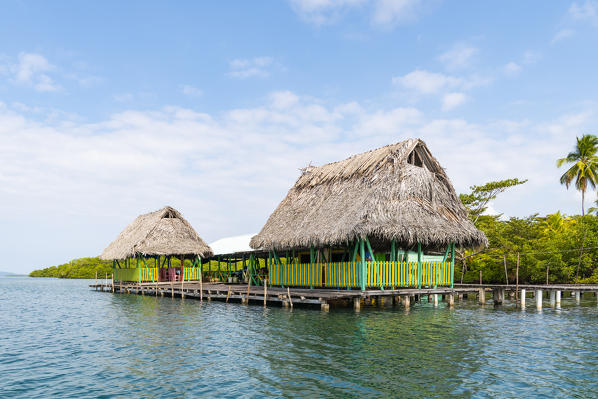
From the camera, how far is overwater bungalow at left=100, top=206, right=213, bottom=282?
3194 cm

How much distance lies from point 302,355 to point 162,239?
23.8m

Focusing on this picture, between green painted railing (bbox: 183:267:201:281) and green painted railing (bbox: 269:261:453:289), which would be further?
green painted railing (bbox: 183:267:201:281)

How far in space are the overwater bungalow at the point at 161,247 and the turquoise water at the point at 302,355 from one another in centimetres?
1327

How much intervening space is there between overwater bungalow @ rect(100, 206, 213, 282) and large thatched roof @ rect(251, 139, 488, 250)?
982 cm

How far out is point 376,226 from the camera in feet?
59.4

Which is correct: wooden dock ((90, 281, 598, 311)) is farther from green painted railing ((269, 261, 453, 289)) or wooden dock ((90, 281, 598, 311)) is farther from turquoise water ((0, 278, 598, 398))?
turquoise water ((0, 278, 598, 398))

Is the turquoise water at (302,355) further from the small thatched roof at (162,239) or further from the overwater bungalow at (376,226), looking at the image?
the small thatched roof at (162,239)

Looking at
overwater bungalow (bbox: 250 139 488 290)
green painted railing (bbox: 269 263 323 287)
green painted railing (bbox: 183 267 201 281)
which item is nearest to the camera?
overwater bungalow (bbox: 250 139 488 290)

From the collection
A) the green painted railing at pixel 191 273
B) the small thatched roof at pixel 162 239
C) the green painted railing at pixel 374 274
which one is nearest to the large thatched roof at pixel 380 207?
the green painted railing at pixel 374 274

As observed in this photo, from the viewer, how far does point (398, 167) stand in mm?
20875

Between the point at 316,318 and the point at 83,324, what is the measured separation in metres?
8.63

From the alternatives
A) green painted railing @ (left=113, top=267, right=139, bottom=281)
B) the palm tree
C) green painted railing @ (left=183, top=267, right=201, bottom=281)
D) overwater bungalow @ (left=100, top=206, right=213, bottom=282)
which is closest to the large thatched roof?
overwater bungalow @ (left=100, top=206, right=213, bottom=282)

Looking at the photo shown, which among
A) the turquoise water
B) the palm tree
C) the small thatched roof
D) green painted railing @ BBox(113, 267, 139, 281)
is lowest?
green painted railing @ BBox(113, 267, 139, 281)

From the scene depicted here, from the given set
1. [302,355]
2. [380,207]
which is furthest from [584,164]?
[302,355]
